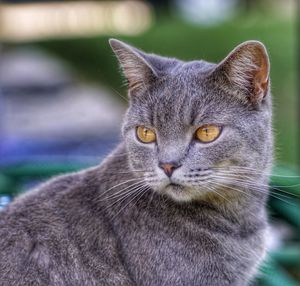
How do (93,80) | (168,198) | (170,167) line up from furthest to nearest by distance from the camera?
(93,80), (168,198), (170,167)

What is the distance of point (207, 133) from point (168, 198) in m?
0.28

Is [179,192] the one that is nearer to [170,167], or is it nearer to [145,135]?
[170,167]

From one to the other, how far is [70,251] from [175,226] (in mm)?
366

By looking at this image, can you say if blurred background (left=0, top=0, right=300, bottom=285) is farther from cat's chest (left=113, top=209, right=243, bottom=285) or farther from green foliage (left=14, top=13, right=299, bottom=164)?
cat's chest (left=113, top=209, right=243, bottom=285)

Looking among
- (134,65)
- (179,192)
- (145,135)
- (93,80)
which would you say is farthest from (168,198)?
(93,80)

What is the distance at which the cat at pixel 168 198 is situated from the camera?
2.42 meters

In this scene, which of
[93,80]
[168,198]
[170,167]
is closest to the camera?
[170,167]

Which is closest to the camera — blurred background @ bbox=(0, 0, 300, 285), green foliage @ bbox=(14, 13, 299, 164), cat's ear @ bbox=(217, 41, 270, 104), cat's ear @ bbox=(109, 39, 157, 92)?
cat's ear @ bbox=(217, 41, 270, 104)

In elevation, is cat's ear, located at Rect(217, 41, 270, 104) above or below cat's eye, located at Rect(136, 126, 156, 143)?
above

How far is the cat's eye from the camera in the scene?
255cm

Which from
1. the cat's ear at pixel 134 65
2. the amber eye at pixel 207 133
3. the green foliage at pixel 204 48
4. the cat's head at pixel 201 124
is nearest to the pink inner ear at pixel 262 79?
the cat's head at pixel 201 124

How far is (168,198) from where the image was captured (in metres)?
2.56

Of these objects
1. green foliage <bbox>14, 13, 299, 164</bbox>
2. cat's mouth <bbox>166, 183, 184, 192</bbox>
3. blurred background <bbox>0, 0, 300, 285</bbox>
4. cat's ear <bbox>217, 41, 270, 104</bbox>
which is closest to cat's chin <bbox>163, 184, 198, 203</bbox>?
cat's mouth <bbox>166, 183, 184, 192</bbox>

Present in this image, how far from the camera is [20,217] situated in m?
2.56
